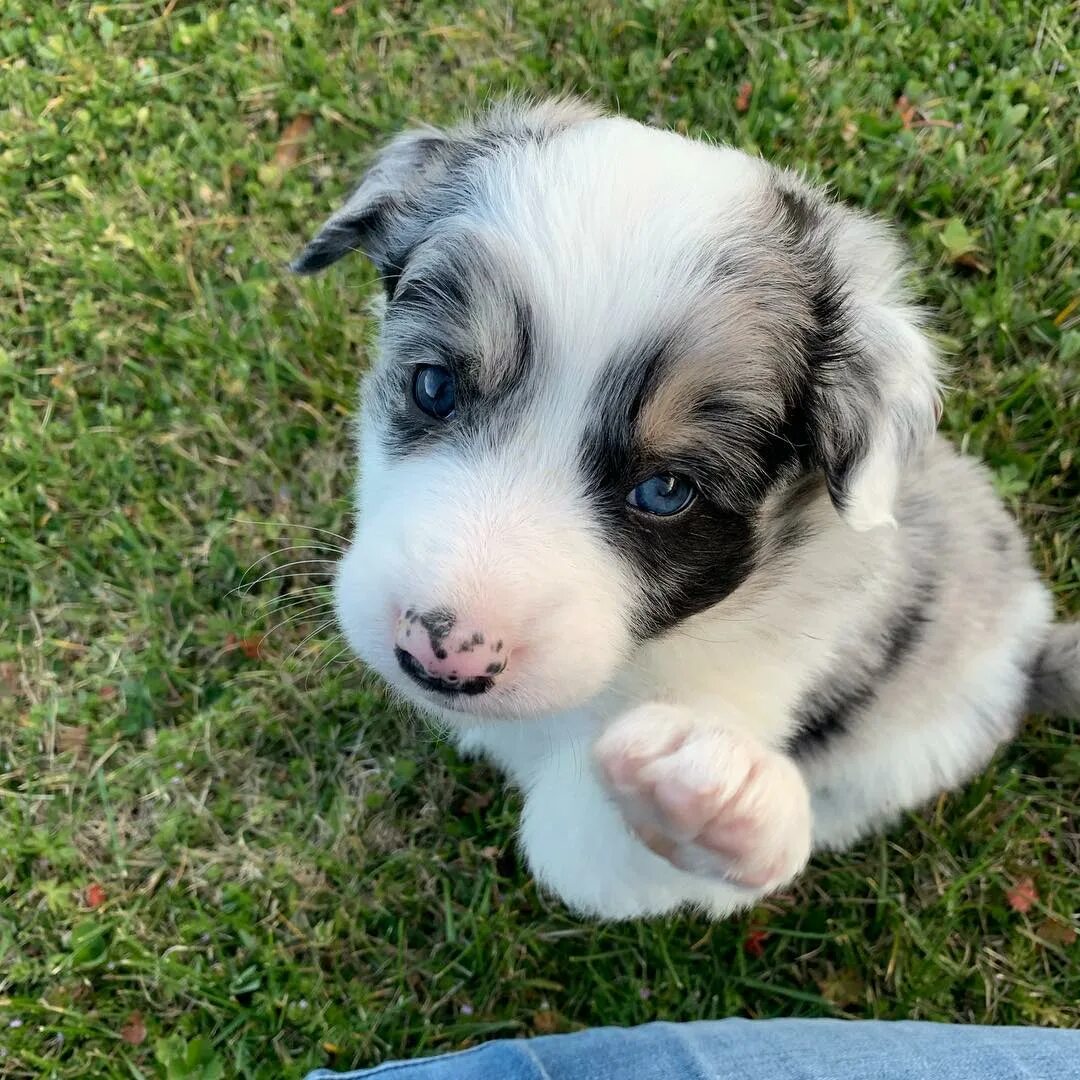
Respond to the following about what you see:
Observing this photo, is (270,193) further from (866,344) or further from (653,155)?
(866,344)

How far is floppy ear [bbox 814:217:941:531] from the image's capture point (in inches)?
78.4

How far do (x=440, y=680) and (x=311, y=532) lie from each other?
2141 mm

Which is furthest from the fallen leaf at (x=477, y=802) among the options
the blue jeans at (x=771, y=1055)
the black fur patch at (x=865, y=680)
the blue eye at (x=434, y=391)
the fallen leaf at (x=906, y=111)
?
the fallen leaf at (x=906, y=111)

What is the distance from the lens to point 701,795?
1794mm

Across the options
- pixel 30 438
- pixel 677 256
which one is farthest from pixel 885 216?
pixel 30 438

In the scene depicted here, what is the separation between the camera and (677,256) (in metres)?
1.85

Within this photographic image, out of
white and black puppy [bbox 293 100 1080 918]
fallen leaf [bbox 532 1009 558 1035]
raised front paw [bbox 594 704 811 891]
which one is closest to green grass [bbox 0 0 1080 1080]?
fallen leaf [bbox 532 1009 558 1035]

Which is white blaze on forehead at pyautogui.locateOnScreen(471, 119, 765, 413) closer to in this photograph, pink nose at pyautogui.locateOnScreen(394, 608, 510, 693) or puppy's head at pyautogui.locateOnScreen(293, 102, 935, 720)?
puppy's head at pyautogui.locateOnScreen(293, 102, 935, 720)

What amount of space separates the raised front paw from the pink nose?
0.97 feet

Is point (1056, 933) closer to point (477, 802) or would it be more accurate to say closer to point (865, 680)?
point (865, 680)

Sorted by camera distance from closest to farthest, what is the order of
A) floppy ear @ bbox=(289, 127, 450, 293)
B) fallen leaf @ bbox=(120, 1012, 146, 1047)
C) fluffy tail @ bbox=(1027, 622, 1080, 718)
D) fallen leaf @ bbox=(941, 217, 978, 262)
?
floppy ear @ bbox=(289, 127, 450, 293) < fluffy tail @ bbox=(1027, 622, 1080, 718) < fallen leaf @ bbox=(120, 1012, 146, 1047) < fallen leaf @ bbox=(941, 217, 978, 262)

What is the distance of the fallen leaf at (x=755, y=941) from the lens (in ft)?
11.0

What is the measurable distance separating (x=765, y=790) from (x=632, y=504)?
25.3 inches

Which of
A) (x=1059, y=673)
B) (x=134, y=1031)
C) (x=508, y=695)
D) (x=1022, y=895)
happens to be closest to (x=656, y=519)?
(x=508, y=695)
